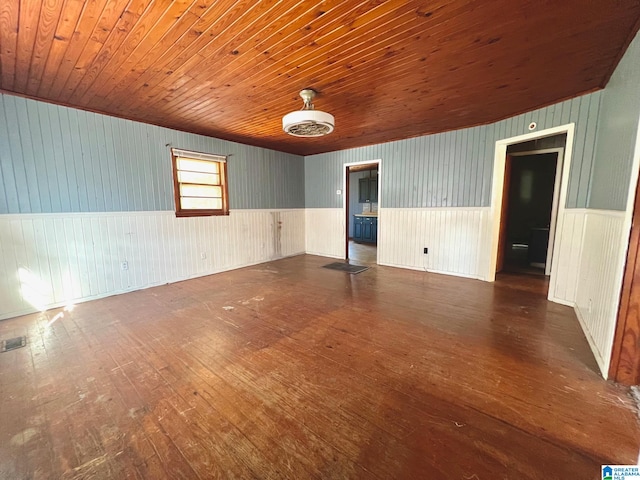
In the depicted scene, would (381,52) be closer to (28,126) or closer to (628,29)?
(628,29)

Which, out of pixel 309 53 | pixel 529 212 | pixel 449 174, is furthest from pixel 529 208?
pixel 309 53

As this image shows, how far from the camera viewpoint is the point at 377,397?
1.61 meters

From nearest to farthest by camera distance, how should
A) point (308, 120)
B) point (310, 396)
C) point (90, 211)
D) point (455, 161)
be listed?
point (310, 396) < point (308, 120) < point (90, 211) < point (455, 161)

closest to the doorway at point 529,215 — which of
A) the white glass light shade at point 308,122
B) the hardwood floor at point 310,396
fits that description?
the hardwood floor at point 310,396

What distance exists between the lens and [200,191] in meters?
4.61

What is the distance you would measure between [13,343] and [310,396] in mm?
2835

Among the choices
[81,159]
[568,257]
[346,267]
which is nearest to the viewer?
[568,257]

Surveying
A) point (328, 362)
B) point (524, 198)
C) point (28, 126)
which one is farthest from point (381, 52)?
point (524, 198)

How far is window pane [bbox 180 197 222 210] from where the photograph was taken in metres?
4.40

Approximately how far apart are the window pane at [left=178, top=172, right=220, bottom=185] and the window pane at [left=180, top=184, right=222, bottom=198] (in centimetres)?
9

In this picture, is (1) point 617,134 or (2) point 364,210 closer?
(1) point 617,134

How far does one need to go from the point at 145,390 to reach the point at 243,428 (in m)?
0.81

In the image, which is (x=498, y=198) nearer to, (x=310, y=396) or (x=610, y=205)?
(x=610, y=205)

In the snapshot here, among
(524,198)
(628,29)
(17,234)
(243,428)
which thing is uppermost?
(628,29)
